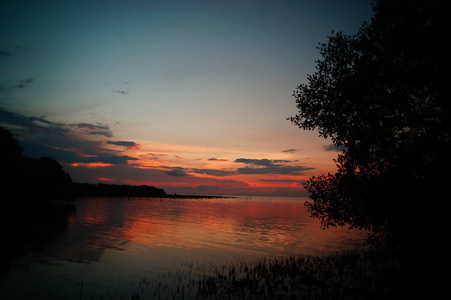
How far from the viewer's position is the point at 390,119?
55.0ft

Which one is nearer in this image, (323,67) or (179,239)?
(323,67)

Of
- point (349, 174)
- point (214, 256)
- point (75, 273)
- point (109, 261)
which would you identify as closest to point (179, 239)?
point (214, 256)

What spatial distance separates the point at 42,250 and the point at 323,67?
3230 centimetres

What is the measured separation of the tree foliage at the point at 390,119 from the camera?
1310 centimetres

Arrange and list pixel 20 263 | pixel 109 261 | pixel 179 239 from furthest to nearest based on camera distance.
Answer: pixel 179 239 < pixel 109 261 < pixel 20 263

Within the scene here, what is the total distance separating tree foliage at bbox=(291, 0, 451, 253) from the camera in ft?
43.0

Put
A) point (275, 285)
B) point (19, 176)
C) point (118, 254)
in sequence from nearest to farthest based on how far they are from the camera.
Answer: point (275, 285), point (118, 254), point (19, 176)

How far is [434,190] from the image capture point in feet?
42.1

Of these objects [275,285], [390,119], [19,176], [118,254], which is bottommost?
[118,254]

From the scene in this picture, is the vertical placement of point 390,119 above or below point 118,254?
above

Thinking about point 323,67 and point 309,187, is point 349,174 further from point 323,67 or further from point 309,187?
point 323,67

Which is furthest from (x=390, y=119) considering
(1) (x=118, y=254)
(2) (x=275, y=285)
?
(1) (x=118, y=254)

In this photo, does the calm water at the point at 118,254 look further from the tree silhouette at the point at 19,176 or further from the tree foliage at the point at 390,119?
the tree silhouette at the point at 19,176

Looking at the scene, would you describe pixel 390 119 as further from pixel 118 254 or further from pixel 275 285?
pixel 118 254
